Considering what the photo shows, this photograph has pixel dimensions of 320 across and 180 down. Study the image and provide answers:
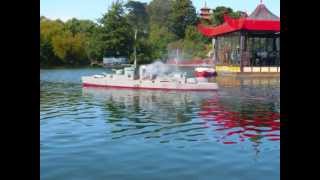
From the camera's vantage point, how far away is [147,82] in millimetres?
27609

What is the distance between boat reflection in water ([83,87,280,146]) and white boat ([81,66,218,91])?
37.2 inches

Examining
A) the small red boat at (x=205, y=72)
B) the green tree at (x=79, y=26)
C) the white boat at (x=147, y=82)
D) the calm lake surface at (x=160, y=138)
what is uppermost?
the green tree at (x=79, y=26)

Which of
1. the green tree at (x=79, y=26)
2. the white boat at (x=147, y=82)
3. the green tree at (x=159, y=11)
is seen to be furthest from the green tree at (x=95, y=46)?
the white boat at (x=147, y=82)

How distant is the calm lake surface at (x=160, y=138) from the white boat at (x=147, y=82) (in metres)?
3.21

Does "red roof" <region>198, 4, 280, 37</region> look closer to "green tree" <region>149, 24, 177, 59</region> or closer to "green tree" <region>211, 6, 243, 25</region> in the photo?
"green tree" <region>149, 24, 177, 59</region>

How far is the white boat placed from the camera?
26.8 meters

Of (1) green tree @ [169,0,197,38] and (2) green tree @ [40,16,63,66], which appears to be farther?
(1) green tree @ [169,0,197,38]

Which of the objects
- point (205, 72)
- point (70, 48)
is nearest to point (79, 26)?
point (70, 48)

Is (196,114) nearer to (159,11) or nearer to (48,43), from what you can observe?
(48,43)

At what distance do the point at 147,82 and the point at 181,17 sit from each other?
149ft

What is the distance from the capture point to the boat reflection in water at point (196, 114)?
43.0 ft

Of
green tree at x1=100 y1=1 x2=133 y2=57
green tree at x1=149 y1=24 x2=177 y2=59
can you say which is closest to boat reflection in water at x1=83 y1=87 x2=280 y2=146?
green tree at x1=100 y1=1 x2=133 y2=57

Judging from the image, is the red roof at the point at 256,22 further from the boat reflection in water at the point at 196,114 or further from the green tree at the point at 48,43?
the green tree at the point at 48,43
